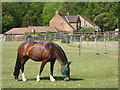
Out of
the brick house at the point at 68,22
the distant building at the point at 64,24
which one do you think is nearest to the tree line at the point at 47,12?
the brick house at the point at 68,22

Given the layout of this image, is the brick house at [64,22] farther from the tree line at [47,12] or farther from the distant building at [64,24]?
the tree line at [47,12]

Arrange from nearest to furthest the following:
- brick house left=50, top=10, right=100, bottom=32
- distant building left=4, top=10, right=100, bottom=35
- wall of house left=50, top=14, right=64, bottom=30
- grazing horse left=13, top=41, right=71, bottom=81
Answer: grazing horse left=13, top=41, right=71, bottom=81, distant building left=4, top=10, right=100, bottom=35, brick house left=50, top=10, right=100, bottom=32, wall of house left=50, top=14, right=64, bottom=30

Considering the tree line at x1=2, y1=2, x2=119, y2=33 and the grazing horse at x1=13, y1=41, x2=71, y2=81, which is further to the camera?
the tree line at x1=2, y1=2, x2=119, y2=33

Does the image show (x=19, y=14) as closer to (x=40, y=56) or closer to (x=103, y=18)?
(x=103, y=18)

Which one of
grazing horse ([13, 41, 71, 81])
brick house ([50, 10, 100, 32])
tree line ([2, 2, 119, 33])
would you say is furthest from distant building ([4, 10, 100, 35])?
grazing horse ([13, 41, 71, 81])

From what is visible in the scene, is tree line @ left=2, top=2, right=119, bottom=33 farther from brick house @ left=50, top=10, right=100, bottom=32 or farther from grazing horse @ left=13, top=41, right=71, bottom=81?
grazing horse @ left=13, top=41, right=71, bottom=81

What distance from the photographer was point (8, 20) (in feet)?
283

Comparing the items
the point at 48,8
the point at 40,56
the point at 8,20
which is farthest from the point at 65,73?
the point at 48,8

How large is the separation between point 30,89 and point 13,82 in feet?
5.58

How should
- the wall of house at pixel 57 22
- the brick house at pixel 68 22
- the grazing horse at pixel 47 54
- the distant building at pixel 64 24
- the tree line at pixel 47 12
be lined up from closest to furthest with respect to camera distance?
the grazing horse at pixel 47 54 → the distant building at pixel 64 24 → the brick house at pixel 68 22 → the wall of house at pixel 57 22 → the tree line at pixel 47 12

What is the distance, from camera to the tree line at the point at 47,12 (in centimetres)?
8938

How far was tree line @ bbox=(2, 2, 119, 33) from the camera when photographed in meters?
89.4

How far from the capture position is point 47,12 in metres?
106

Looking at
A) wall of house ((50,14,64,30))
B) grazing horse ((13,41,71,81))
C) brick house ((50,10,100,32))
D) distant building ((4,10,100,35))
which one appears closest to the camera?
grazing horse ((13,41,71,81))
